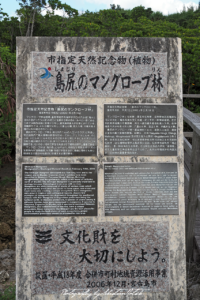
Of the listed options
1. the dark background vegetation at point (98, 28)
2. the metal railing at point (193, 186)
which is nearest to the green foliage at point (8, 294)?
the metal railing at point (193, 186)

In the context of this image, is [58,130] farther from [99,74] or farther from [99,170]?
[99,74]

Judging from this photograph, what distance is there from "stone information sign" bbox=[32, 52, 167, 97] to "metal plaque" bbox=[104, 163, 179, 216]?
31.9 inches

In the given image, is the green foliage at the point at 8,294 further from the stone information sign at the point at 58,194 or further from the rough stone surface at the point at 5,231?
the rough stone surface at the point at 5,231

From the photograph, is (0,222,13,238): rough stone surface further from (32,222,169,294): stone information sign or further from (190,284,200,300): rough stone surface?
(190,284,200,300): rough stone surface

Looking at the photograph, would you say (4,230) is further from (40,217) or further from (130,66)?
(130,66)

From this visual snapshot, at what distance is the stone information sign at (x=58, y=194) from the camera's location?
2.91 meters

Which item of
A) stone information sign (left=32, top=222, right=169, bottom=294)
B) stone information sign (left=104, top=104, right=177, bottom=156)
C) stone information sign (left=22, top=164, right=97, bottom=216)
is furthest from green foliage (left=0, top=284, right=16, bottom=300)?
stone information sign (left=104, top=104, right=177, bottom=156)

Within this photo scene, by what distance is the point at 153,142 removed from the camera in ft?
9.78

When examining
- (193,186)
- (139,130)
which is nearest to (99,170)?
(139,130)

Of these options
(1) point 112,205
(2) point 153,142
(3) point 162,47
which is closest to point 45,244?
(1) point 112,205

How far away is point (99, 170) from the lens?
295 centimetres

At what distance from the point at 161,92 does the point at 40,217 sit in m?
1.88

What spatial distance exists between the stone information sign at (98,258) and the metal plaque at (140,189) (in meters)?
0.18

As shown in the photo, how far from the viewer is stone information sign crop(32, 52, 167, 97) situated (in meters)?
2.99
